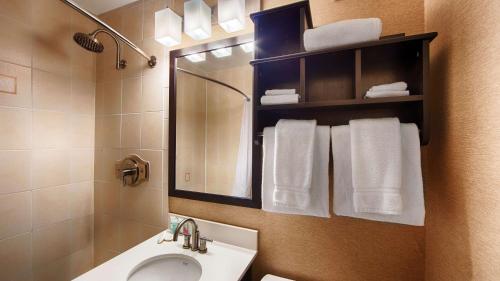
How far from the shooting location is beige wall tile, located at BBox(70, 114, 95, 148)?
1393mm

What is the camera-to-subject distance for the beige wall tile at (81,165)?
4.58ft

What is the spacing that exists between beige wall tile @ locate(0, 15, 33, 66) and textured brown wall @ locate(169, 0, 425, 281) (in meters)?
1.41

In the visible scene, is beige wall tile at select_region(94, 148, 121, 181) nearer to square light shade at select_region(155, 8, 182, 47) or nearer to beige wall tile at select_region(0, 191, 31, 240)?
beige wall tile at select_region(0, 191, 31, 240)

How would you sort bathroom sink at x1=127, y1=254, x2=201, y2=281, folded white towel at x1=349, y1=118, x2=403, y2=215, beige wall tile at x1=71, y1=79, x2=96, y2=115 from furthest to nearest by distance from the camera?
beige wall tile at x1=71, y1=79, x2=96, y2=115
bathroom sink at x1=127, y1=254, x2=201, y2=281
folded white towel at x1=349, y1=118, x2=403, y2=215

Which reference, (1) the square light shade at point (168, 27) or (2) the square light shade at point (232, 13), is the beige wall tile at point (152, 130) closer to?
(1) the square light shade at point (168, 27)

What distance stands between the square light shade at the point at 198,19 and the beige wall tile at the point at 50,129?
41.6 inches

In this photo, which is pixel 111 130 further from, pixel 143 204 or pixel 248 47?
pixel 248 47

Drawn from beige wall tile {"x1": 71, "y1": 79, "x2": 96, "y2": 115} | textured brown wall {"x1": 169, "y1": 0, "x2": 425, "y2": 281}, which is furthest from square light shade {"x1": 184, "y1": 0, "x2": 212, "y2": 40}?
beige wall tile {"x1": 71, "y1": 79, "x2": 96, "y2": 115}

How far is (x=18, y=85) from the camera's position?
1.13 metres

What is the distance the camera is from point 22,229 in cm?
116

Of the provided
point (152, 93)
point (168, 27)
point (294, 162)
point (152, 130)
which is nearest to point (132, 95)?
point (152, 93)

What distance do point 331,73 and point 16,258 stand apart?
1.98 metres

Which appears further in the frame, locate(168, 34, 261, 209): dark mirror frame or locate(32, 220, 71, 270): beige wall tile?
locate(32, 220, 71, 270): beige wall tile

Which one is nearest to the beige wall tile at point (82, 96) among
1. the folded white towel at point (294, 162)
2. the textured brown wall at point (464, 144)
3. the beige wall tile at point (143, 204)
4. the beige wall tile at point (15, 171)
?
the beige wall tile at point (15, 171)
